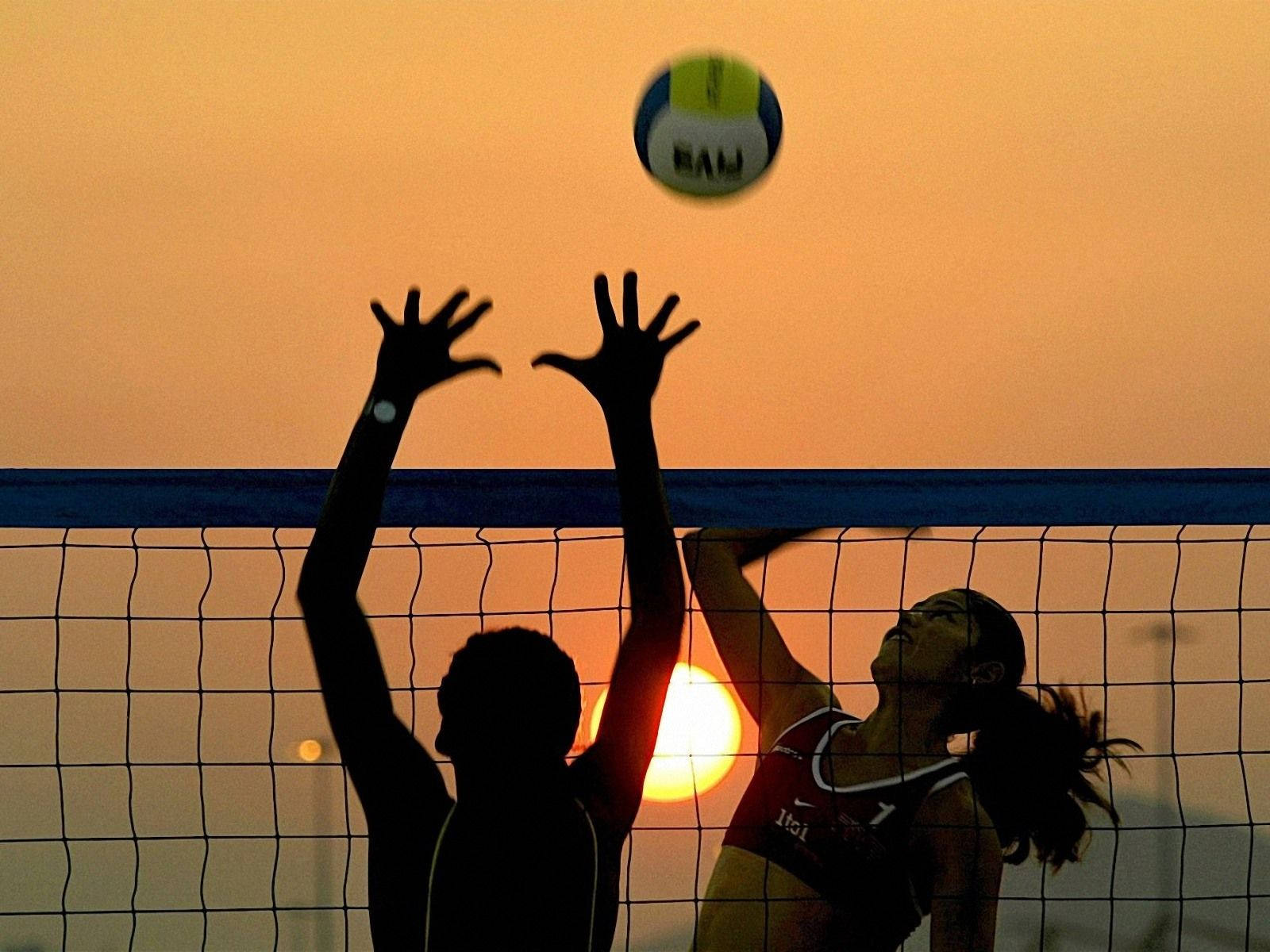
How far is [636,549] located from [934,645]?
4.91 feet

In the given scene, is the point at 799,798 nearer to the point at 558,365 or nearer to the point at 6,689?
the point at 558,365

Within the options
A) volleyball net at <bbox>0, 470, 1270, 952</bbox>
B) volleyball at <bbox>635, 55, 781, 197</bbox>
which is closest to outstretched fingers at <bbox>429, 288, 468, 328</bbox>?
volleyball net at <bbox>0, 470, 1270, 952</bbox>

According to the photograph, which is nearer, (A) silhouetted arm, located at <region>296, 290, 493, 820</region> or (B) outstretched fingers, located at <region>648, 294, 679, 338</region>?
(A) silhouetted arm, located at <region>296, 290, 493, 820</region>

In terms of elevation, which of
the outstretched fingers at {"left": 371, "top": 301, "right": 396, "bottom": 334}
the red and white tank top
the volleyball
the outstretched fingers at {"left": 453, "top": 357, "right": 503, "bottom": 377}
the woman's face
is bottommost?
the red and white tank top

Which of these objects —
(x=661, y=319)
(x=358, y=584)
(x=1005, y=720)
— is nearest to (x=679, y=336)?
(x=661, y=319)

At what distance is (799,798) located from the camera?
137 inches

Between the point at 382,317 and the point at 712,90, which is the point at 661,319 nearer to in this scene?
the point at 382,317

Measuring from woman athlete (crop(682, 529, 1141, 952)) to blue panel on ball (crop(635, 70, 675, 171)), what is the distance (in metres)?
1.09

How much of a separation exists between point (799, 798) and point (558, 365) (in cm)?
150

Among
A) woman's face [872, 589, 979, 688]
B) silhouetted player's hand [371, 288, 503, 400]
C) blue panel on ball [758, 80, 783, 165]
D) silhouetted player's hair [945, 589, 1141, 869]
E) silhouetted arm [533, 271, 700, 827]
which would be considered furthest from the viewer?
blue panel on ball [758, 80, 783, 165]

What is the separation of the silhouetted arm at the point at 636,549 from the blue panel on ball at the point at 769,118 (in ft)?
5.25

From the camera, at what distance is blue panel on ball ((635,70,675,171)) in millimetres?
3908

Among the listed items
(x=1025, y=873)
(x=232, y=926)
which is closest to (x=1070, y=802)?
(x=1025, y=873)

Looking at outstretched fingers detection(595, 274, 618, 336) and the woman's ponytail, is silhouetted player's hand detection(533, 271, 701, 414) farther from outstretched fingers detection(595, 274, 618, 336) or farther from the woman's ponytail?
the woman's ponytail
